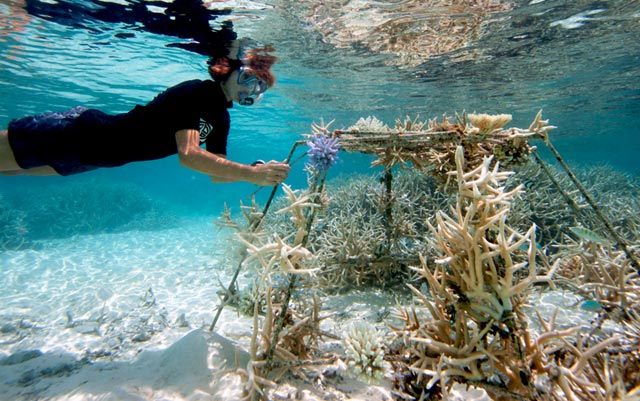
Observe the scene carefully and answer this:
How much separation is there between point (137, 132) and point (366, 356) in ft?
13.4

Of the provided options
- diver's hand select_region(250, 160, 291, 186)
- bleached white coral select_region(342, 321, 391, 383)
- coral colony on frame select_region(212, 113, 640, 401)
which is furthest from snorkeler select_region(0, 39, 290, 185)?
bleached white coral select_region(342, 321, 391, 383)

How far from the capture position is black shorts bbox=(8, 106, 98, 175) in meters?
3.90

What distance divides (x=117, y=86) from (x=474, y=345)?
20.2 meters

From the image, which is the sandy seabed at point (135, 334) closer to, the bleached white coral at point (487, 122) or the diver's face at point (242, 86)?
the bleached white coral at point (487, 122)

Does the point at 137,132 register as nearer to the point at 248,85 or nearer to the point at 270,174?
the point at 248,85

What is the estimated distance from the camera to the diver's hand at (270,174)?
327 centimetres

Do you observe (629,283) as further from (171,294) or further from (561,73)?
(561,73)

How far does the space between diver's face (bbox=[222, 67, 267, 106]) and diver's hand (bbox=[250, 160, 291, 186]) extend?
1.63 metres

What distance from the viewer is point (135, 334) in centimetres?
493

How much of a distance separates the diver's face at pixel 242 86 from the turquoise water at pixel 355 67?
1587mm

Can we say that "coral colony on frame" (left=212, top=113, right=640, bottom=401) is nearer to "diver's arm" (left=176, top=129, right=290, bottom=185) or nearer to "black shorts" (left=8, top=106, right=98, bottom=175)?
"diver's arm" (left=176, top=129, right=290, bottom=185)

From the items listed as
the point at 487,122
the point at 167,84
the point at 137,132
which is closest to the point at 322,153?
the point at 487,122

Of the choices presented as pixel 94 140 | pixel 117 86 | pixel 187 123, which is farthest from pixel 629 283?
pixel 117 86

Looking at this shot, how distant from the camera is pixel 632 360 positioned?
2.42 m
